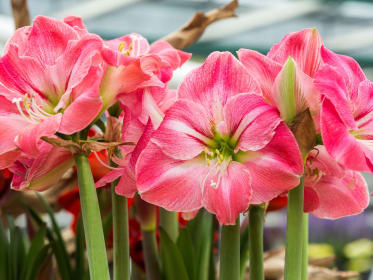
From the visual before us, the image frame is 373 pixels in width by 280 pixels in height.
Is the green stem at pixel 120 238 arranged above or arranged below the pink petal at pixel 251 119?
below

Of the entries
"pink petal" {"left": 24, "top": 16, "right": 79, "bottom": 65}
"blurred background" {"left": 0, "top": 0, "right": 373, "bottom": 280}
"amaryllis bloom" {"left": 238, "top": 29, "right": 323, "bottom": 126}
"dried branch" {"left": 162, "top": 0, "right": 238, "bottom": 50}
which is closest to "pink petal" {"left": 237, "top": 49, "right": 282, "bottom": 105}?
"amaryllis bloom" {"left": 238, "top": 29, "right": 323, "bottom": 126}

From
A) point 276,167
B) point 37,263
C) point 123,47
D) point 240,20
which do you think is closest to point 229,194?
point 276,167

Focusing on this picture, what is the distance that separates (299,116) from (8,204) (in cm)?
40

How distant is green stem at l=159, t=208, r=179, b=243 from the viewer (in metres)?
0.44

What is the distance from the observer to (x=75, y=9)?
1.94 metres

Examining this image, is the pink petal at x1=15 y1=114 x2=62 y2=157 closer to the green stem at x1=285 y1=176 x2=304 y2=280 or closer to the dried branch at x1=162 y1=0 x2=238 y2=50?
the green stem at x1=285 y1=176 x2=304 y2=280

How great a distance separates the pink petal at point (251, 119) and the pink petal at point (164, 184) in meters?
0.03

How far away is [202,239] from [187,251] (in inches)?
1.4

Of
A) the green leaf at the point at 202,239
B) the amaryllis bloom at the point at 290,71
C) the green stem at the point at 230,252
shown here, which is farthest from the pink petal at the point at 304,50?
the green leaf at the point at 202,239

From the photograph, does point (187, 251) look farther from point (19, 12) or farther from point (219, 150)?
point (19, 12)

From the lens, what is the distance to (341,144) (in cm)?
26

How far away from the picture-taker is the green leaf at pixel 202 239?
44 cm

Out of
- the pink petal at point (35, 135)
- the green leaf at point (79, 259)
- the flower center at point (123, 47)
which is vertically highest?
the flower center at point (123, 47)

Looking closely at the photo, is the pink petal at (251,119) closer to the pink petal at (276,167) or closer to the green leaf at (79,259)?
the pink petal at (276,167)
